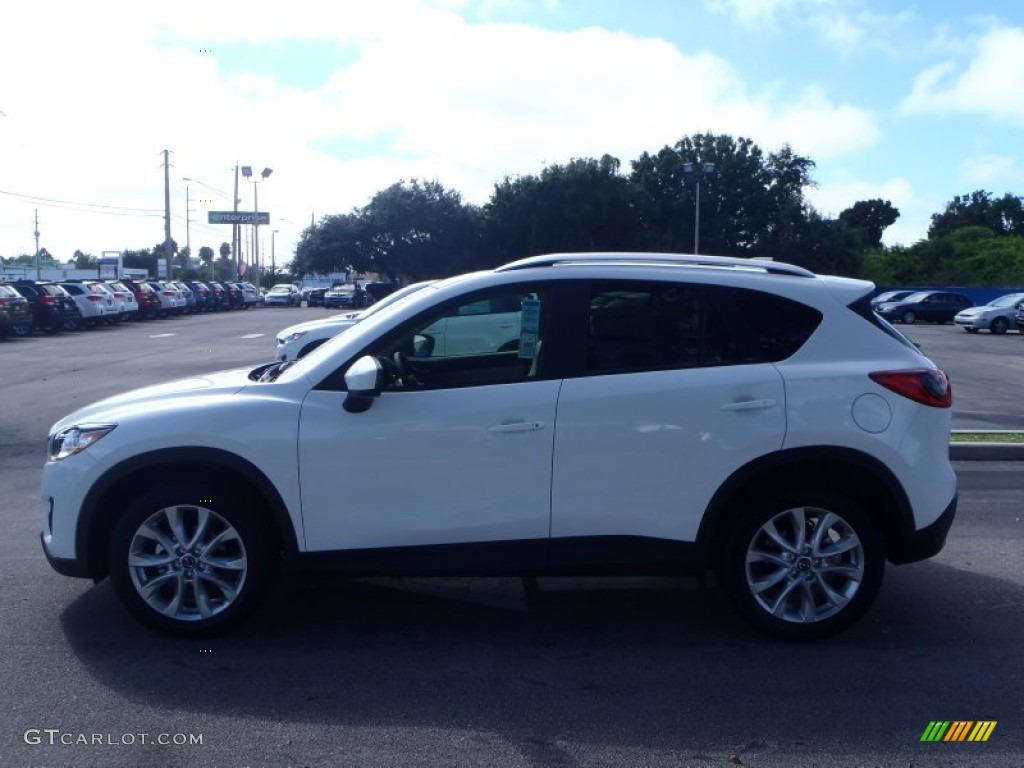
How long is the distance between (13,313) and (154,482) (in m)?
29.0

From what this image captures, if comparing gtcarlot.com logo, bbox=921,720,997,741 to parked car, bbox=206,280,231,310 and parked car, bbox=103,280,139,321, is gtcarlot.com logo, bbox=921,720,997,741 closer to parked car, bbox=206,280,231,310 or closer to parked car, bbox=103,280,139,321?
parked car, bbox=103,280,139,321

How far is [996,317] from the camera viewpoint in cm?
3966

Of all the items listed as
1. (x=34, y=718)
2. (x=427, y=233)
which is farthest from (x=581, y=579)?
(x=427, y=233)

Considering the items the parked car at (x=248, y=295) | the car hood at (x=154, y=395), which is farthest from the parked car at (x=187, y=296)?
the car hood at (x=154, y=395)

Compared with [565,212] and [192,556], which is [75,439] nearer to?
[192,556]

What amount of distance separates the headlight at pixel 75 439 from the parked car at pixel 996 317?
39.4 m

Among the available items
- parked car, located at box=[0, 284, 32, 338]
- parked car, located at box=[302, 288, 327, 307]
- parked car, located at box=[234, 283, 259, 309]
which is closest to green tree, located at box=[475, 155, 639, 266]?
parked car, located at box=[302, 288, 327, 307]

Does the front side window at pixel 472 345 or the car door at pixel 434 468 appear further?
the front side window at pixel 472 345

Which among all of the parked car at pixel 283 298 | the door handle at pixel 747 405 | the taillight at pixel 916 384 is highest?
the taillight at pixel 916 384

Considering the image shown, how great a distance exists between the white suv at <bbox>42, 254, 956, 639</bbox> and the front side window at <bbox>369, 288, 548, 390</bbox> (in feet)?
0.06

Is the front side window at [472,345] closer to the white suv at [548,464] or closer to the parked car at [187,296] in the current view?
the white suv at [548,464]

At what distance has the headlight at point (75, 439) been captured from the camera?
18.0ft

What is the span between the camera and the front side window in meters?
5.47

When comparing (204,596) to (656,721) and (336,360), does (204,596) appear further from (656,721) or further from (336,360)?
(656,721)
